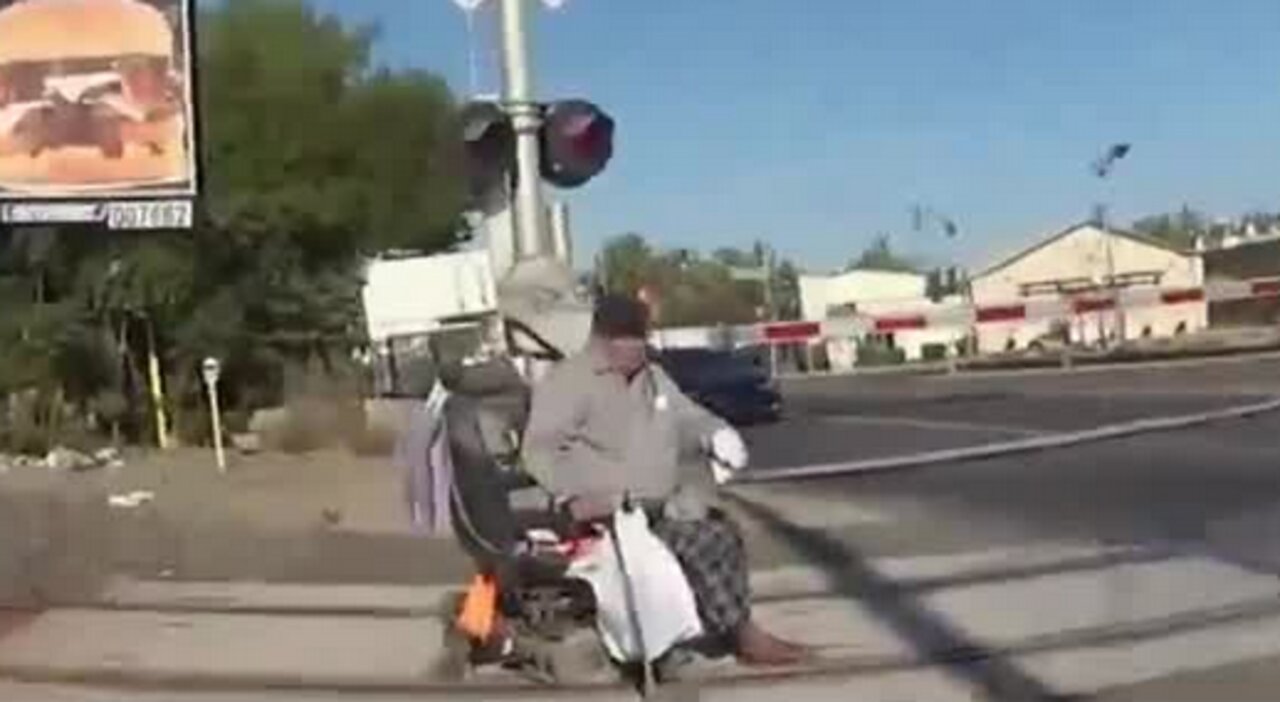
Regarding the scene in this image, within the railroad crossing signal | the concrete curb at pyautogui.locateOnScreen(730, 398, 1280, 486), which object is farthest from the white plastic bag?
the concrete curb at pyautogui.locateOnScreen(730, 398, 1280, 486)

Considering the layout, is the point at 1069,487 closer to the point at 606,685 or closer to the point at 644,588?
the point at 606,685

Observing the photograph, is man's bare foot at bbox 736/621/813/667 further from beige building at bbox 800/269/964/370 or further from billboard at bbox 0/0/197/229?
beige building at bbox 800/269/964/370

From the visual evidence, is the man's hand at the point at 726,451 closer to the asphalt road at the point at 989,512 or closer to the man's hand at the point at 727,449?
the man's hand at the point at 727,449

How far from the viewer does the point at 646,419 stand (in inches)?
404

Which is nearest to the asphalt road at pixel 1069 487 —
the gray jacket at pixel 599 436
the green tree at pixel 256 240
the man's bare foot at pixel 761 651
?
the man's bare foot at pixel 761 651

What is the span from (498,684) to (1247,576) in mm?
4777

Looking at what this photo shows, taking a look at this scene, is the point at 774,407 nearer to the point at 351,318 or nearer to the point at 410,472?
the point at 351,318

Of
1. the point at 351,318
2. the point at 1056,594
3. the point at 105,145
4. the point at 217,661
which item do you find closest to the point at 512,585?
the point at 217,661

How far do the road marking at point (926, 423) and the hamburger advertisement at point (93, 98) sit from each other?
1003 cm

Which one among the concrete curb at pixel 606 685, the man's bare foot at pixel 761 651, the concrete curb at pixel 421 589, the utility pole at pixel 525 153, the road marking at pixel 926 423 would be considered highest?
the utility pole at pixel 525 153

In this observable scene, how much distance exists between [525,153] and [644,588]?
8.01 ft

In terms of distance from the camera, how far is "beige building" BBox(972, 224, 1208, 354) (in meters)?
85.8

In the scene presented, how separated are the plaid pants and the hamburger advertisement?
18.4 meters

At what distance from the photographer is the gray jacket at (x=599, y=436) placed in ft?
33.5
